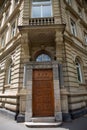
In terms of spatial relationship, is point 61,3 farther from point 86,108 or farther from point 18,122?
point 18,122

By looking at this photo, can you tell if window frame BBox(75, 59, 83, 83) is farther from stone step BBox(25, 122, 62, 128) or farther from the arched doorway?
stone step BBox(25, 122, 62, 128)

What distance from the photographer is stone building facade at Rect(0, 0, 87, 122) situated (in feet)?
22.9

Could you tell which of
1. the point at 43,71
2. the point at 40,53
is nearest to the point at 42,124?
the point at 43,71

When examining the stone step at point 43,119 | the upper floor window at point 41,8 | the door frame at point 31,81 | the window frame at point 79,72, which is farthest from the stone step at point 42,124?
the upper floor window at point 41,8

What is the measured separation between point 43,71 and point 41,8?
609 centimetres

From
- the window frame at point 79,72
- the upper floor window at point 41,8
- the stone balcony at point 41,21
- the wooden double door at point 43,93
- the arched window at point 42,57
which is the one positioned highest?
the upper floor window at point 41,8

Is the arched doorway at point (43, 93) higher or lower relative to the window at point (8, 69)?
lower

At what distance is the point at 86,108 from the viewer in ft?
28.8

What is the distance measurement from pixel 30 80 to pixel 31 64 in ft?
3.60

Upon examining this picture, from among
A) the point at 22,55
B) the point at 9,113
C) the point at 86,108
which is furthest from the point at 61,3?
the point at 9,113

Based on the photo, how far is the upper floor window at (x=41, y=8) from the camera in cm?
959

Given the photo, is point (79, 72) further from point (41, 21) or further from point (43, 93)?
point (41, 21)

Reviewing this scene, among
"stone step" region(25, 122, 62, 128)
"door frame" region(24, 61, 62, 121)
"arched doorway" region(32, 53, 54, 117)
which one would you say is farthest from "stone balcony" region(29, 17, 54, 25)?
"stone step" region(25, 122, 62, 128)

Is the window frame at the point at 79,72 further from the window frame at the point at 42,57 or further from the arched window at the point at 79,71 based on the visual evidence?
the window frame at the point at 42,57
